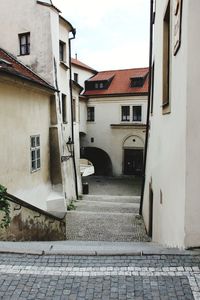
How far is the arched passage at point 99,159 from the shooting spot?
30031mm

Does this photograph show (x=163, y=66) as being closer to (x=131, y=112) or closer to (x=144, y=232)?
(x=144, y=232)

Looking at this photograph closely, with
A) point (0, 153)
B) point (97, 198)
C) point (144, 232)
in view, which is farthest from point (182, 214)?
point (97, 198)

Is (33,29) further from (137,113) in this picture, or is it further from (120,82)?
(120,82)

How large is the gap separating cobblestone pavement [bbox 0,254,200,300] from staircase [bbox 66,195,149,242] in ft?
19.6

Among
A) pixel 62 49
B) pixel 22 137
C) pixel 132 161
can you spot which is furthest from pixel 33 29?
pixel 132 161

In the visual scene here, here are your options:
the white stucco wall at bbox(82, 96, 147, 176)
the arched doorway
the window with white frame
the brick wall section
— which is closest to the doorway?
the arched doorway

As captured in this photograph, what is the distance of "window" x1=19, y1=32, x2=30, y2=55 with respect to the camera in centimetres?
1420

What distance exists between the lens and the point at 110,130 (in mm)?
29375

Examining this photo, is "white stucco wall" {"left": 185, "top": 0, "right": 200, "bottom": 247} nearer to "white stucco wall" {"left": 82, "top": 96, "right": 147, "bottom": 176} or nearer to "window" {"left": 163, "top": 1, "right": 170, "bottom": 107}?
"window" {"left": 163, "top": 1, "right": 170, "bottom": 107}

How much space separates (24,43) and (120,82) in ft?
53.8

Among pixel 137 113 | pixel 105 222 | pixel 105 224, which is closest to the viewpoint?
pixel 105 224

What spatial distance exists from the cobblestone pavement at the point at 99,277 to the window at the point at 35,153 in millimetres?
7629

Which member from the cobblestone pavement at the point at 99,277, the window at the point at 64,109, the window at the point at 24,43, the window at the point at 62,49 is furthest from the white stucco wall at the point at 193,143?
the window at the point at 64,109

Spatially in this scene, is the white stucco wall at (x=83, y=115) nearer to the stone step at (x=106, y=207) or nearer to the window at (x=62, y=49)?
the window at (x=62, y=49)
